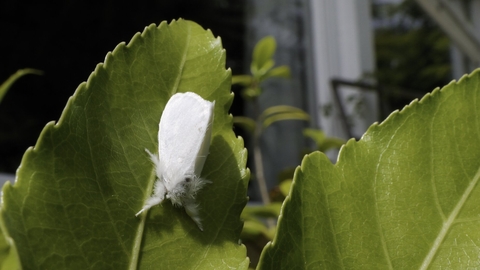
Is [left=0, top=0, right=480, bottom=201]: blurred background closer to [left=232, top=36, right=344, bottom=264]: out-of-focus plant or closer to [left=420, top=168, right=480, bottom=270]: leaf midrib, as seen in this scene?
[left=232, top=36, right=344, bottom=264]: out-of-focus plant

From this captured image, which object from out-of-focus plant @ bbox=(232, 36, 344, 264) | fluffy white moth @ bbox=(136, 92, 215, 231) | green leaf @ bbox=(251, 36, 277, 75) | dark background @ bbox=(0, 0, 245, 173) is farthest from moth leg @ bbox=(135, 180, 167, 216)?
dark background @ bbox=(0, 0, 245, 173)

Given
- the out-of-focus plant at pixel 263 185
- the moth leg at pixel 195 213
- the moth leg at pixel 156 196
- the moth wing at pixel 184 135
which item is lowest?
the out-of-focus plant at pixel 263 185

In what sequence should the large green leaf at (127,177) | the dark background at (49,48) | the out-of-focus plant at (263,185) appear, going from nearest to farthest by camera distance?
1. the large green leaf at (127,177)
2. the out-of-focus plant at (263,185)
3. the dark background at (49,48)

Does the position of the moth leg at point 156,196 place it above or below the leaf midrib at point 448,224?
above

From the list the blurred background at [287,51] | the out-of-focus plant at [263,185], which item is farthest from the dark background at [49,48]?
the out-of-focus plant at [263,185]

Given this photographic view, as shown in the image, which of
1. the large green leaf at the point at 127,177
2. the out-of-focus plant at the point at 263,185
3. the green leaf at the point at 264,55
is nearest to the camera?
the large green leaf at the point at 127,177

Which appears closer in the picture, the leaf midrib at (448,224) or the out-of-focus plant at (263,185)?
the leaf midrib at (448,224)

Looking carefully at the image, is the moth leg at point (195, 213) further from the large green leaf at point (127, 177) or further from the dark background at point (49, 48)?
the dark background at point (49, 48)
